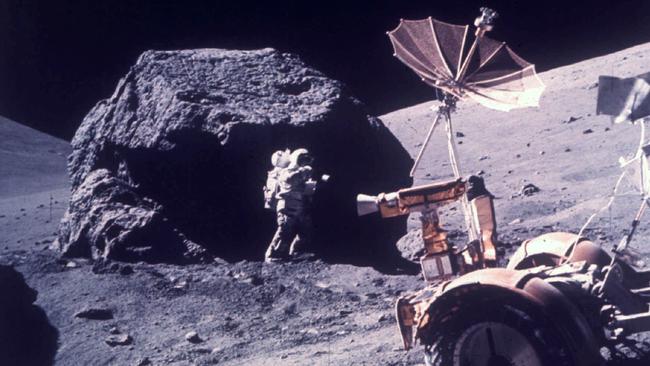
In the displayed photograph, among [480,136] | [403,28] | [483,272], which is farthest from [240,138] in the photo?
[480,136]


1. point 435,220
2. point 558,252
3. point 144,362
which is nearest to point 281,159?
point 144,362

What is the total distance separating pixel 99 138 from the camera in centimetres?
604

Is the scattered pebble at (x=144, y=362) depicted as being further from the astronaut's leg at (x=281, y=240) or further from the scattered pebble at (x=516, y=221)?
the scattered pebble at (x=516, y=221)

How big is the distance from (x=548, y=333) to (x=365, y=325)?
167 cm

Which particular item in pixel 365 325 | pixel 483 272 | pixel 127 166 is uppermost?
pixel 127 166

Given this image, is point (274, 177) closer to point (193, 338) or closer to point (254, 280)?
point (254, 280)

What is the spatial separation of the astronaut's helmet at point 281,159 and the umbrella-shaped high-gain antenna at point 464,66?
1551 millimetres

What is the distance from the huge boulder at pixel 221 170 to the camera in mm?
5223

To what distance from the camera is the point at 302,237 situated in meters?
5.13

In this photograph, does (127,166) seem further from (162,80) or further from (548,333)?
(548,333)

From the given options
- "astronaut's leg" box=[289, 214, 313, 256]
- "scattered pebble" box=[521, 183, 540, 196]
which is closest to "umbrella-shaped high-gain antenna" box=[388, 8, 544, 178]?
"astronaut's leg" box=[289, 214, 313, 256]

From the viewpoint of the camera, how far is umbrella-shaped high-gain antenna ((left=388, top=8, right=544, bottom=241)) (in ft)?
11.0

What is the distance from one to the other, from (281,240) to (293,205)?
33 centimetres

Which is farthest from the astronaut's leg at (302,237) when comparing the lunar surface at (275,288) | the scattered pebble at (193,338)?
the scattered pebble at (193,338)
